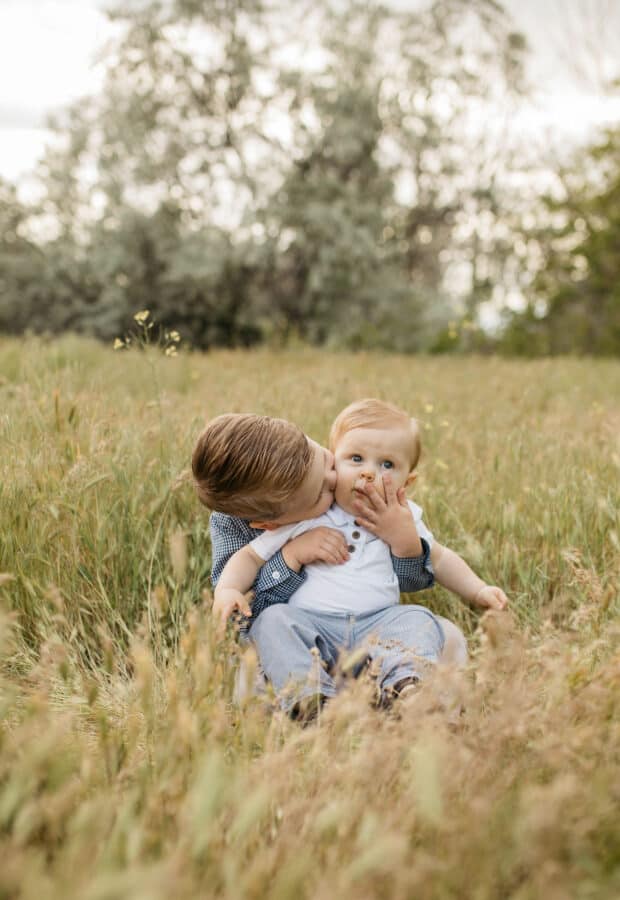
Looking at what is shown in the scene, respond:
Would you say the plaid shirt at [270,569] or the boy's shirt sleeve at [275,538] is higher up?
the boy's shirt sleeve at [275,538]

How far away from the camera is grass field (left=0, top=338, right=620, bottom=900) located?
115cm

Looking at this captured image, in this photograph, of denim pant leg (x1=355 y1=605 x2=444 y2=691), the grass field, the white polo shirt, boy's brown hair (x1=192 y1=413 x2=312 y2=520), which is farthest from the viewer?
the white polo shirt

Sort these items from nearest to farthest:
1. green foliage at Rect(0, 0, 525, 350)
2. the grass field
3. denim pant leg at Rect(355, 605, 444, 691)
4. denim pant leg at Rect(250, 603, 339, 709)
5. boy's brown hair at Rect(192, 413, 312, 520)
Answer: the grass field
denim pant leg at Rect(355, 605, 444, 691)
denim pant leg at Rect(250, 603, 339, 709)
boy's brown hair at Rect(192, 413, 312, 520)
green foliage at Rect(0, 0, 525, 350)

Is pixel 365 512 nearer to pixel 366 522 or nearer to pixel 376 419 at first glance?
pixel 366 522

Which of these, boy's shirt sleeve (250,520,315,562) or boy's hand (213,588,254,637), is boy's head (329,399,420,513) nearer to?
boy's shirt sleeve (250,520,315,562)

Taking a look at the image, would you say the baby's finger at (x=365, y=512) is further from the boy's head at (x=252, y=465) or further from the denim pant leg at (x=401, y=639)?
the denim pant leg at (x=401, y=639)

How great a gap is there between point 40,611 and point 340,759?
127 cm

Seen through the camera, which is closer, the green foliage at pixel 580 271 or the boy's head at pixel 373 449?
the boy's head at pixel 373 449

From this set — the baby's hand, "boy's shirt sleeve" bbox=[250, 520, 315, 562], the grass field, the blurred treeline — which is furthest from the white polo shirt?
the blurred treeline

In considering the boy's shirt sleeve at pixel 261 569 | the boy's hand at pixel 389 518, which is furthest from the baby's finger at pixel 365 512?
the boy's shirt sleeve at pixel 261 569

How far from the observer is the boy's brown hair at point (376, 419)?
2.56 m

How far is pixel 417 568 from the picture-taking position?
2580 millimetres

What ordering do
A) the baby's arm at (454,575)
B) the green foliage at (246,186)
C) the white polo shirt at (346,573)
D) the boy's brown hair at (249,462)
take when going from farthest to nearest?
the green foliage at (246,186), the baby's arm at (454,575), the white polo shirt at (346,573), the boy's brown hair at (249,462)

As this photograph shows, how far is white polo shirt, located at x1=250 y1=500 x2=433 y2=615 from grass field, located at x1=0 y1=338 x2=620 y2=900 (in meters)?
0.35
